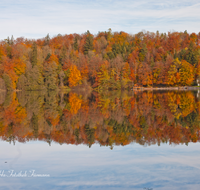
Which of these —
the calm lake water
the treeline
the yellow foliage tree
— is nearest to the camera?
the calm lake water

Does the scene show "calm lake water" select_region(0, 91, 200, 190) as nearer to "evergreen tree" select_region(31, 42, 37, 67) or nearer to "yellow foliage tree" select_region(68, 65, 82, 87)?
"evergreen tree" select_region(31, 42, 37, 67)

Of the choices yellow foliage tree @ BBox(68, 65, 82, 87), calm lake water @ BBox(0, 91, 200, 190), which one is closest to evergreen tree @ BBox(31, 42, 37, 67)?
yellow foliage tree @ BBox(68, 65, 82, 87)

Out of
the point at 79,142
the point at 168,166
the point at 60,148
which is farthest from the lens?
the point at 79,142

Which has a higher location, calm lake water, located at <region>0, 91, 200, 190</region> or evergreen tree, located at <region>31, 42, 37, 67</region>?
evergreen tree, located at <region>31, 42, 37, 67</region>

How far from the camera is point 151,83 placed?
8338 centimetres

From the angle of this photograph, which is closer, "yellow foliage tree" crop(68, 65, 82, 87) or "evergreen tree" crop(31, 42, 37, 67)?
"evergreen tree" crop(31, 42, 37, 67)

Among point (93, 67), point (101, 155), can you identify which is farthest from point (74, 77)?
point (101, 155)

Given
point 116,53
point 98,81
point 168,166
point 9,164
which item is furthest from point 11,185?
point 116,53

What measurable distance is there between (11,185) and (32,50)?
7498 cm

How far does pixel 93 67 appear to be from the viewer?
265ft

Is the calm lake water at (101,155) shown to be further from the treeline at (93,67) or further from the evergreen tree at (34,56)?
the evergreen tree at (34,56)

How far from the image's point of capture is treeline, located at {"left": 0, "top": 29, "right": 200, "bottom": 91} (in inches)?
2768

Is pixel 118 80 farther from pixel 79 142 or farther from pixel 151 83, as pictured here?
pixel 79 142

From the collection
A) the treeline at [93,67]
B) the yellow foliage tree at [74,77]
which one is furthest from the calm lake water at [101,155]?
the yellow foliage tree at [74,77]
